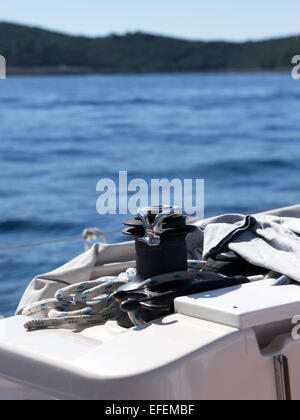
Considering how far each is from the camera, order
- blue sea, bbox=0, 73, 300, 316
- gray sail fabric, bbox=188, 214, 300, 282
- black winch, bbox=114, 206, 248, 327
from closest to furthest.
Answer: black winch, bbox=114, 206, 248, 327, gray sail fabric, bbox=188, 214, 300, 282, blue sea, bbox=0, 73, 300, 316

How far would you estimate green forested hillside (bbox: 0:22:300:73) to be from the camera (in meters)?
24.5

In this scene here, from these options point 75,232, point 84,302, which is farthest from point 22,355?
point 75,232

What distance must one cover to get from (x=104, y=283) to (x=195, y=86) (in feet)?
89.0

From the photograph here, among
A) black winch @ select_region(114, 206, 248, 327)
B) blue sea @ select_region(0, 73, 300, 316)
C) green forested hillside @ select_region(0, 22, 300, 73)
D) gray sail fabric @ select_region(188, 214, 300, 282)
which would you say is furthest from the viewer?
green forested hillside @ select_region(0, 22, 300, 73)

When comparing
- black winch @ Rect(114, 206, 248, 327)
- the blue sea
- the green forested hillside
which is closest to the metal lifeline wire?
black winch @ Rect(114, 206, 248, 327)

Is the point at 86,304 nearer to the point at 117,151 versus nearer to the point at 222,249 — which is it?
the point at 222,249

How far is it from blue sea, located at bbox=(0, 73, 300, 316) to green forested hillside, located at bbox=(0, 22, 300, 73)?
129 cm

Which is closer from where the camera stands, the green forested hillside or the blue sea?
the blue sea

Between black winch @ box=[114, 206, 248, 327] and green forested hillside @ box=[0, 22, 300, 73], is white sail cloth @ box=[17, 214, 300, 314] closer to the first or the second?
black winch @ box=[114, 206, 248, 327]

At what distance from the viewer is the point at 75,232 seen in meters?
8.04

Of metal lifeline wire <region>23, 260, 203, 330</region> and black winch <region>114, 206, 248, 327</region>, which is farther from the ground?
black winch <region>114, 206, 248, 327</region>

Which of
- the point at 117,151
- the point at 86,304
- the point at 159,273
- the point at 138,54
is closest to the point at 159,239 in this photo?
the point at 159,273

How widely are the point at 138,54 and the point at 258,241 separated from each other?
91.3 ft

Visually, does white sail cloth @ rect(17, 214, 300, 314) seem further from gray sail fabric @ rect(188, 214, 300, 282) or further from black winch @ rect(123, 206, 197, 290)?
black winch @ rect(123, 206, 197, 290)
